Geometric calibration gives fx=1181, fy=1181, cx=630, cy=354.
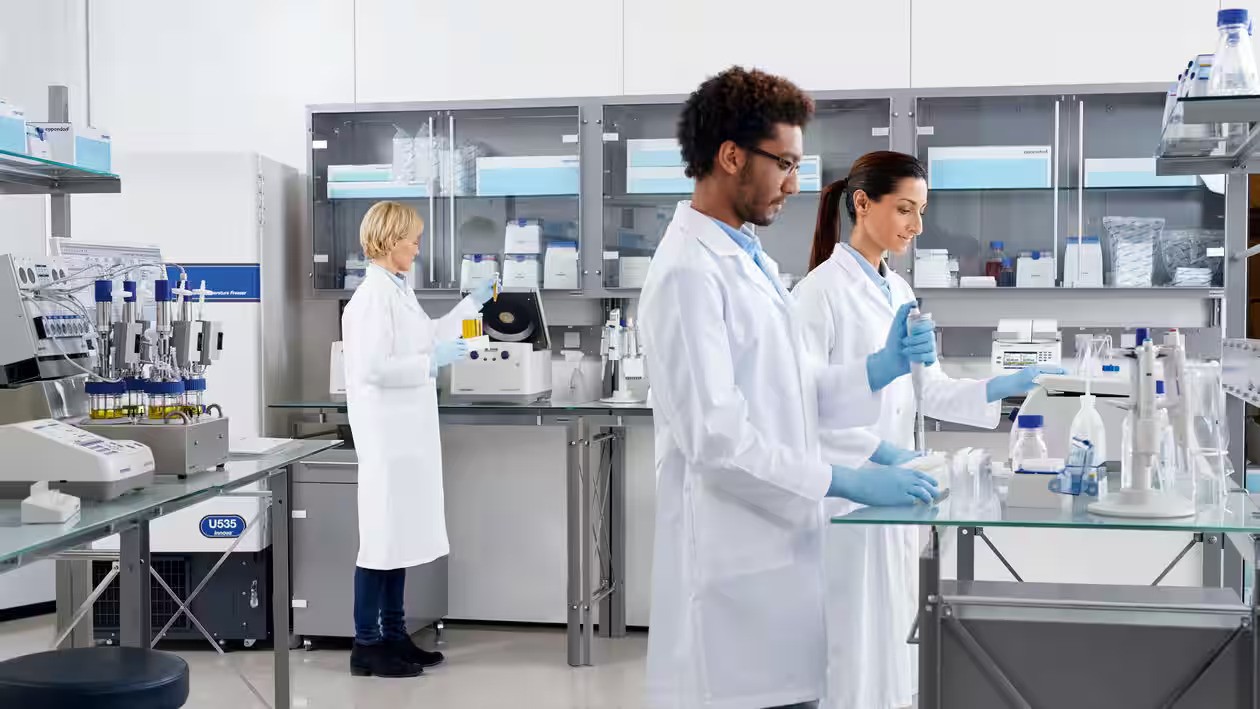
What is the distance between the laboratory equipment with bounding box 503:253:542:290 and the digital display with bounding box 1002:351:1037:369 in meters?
1.67

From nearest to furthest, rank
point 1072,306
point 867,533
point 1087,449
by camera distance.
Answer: point 1087,449, point 867,533, point 1072,306

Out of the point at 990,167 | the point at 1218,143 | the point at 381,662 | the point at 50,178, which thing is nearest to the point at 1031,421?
the point at 1218,143

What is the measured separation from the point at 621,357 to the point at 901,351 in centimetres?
235

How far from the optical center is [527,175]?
4406mm

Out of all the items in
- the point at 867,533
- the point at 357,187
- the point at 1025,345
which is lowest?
the point at 867,533

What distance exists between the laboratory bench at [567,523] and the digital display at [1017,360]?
3.96 feet

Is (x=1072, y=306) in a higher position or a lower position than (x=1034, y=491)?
higher

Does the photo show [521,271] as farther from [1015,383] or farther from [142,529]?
[1015,383]

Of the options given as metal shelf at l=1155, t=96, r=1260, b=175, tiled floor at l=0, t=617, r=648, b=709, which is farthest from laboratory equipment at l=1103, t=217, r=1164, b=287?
tiled floor at l=0, t=617, r=648, b=709

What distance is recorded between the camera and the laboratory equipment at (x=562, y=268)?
433cm

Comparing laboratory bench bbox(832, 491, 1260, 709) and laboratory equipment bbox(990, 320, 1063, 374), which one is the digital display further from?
laboratory bench bbox(832, 491, 1260, 709)

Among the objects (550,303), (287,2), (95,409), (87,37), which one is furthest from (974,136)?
(87,37)

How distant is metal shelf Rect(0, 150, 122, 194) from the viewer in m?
2.60

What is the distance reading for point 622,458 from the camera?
438cm
